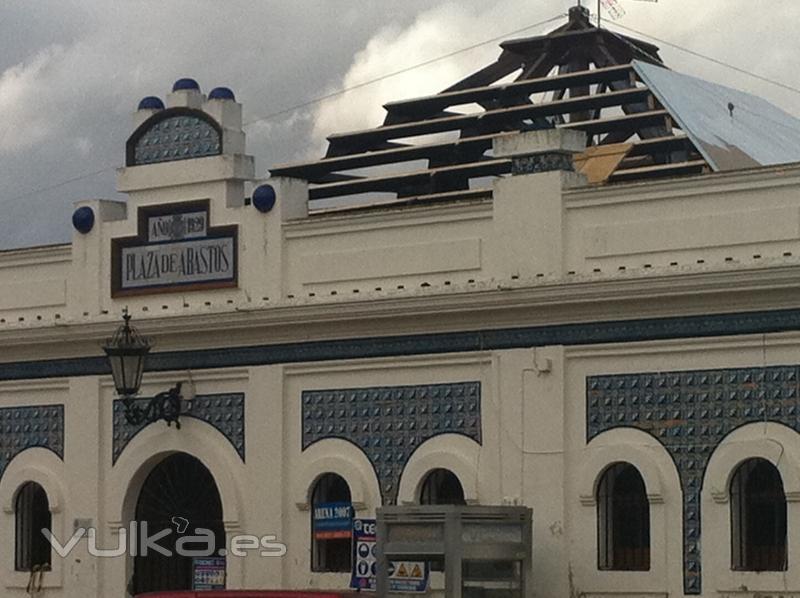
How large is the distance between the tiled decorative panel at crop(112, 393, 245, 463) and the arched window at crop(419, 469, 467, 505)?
2.62m

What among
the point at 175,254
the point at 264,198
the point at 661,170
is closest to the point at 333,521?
the point at 264,198

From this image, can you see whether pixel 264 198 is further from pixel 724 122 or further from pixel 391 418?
pixel 724 122

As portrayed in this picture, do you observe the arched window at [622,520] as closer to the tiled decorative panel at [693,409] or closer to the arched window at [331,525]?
the tiled decorative panel at [693,409]

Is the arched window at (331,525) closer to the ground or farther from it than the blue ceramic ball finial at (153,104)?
closer to the ground

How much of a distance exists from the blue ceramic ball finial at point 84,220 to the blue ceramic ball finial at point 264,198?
2601 millimetres

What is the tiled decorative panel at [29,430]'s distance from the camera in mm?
29906

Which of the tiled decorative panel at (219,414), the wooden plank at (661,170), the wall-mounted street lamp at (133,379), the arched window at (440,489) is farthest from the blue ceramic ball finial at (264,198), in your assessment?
the wooden plank at (661,170)

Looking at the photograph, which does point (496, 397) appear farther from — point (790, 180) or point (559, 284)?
point (790, 180)

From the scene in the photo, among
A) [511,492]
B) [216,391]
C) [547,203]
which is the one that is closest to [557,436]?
[511,492]

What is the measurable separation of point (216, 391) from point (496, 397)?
4.16 meters

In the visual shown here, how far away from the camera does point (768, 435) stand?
938 inches

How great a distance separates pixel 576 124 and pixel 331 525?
7176mm

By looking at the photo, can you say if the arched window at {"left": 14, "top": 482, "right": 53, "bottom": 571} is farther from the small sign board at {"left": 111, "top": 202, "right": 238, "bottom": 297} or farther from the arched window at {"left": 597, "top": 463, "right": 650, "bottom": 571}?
the arched window at {"left": 597, "top": 463, "right": 650, "bottom": 571}

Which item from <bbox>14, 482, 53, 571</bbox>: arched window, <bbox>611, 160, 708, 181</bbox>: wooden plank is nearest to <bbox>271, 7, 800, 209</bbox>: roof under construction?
<bbox>611, 160, 708, 181</bbox>: wooden plank
